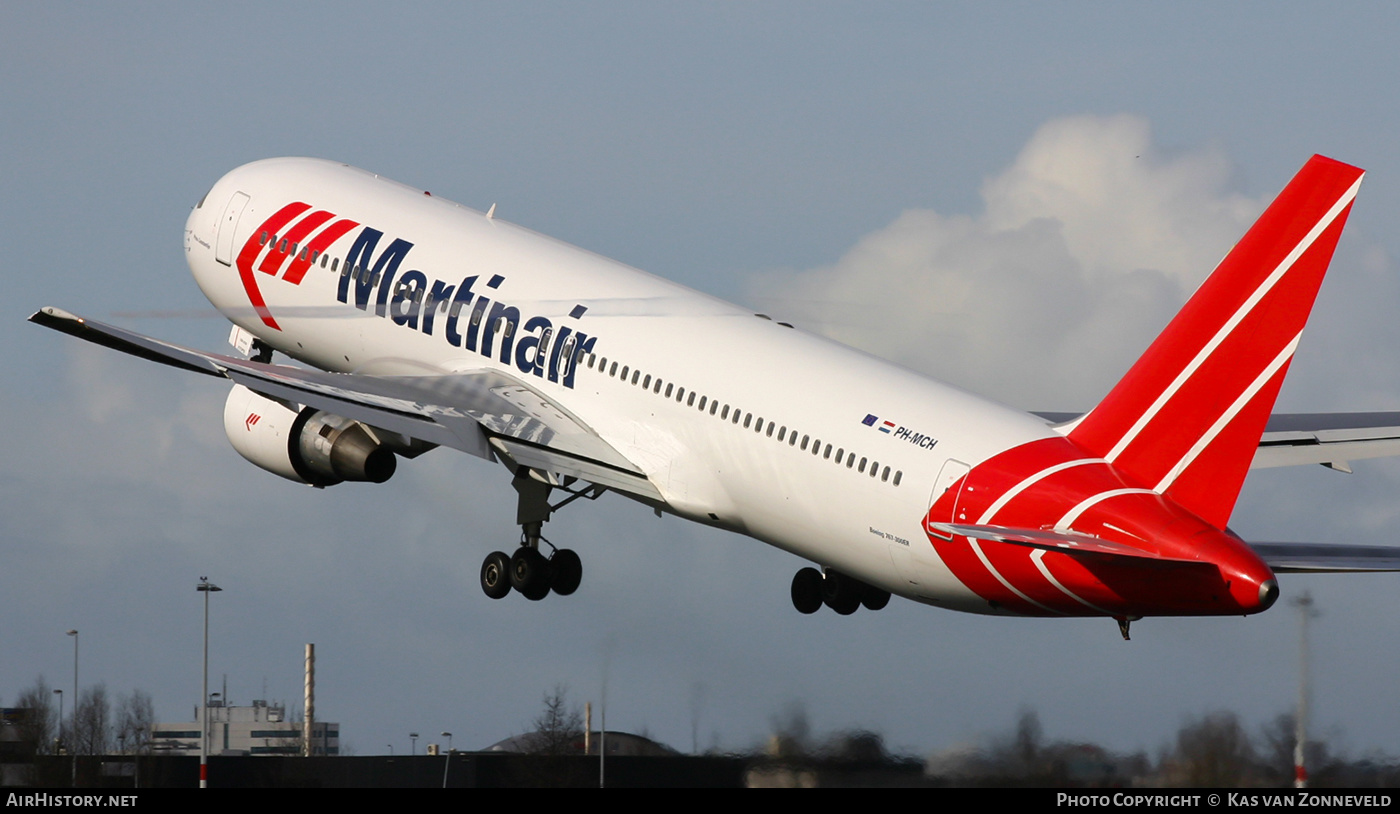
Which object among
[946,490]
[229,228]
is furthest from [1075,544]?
[229,228]

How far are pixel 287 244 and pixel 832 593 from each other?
39.4 feet

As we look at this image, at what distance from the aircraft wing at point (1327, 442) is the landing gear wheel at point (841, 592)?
7178 millimetres

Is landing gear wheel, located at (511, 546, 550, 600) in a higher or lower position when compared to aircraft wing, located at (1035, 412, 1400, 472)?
lower

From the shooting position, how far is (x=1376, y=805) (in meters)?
27.1

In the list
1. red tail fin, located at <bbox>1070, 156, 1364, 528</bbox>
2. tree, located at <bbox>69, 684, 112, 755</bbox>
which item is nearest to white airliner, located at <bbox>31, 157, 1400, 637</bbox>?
red tail fin, located at <bbox>1070, 156, 1364, 528</bbox>

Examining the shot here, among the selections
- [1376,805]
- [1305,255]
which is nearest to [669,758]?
[1376,805]

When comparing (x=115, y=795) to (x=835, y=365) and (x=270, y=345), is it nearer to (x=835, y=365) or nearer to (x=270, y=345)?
(x=835, y=365)

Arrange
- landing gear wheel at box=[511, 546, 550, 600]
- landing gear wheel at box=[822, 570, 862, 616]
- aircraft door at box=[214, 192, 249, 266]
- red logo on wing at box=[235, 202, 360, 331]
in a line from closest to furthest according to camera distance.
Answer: landing gear wheel at box=[511, 546, 550, 600]
landing gear wheel at box=[822, 570, 862, 616]
red logo on wing at box=[235, 202, 360, 331]
aircraft door at box=[214, 192, 249, 266]

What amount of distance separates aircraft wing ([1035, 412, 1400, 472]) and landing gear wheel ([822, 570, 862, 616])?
23.5 feet

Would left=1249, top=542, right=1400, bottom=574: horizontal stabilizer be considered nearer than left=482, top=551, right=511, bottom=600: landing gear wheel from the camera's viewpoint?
Yes

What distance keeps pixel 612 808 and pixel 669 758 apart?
15.6 meters

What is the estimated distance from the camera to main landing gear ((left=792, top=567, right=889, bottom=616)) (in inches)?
1395

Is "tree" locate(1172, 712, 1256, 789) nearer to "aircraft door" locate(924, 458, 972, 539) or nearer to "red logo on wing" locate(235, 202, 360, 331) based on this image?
"aircraft door" locate(924, 458, 972, 539)

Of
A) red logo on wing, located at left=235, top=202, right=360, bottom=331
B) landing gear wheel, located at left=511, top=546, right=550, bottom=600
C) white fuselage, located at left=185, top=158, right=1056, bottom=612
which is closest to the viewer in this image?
white fuselage, located at left=185, top=158, right=1056, bottom=612
